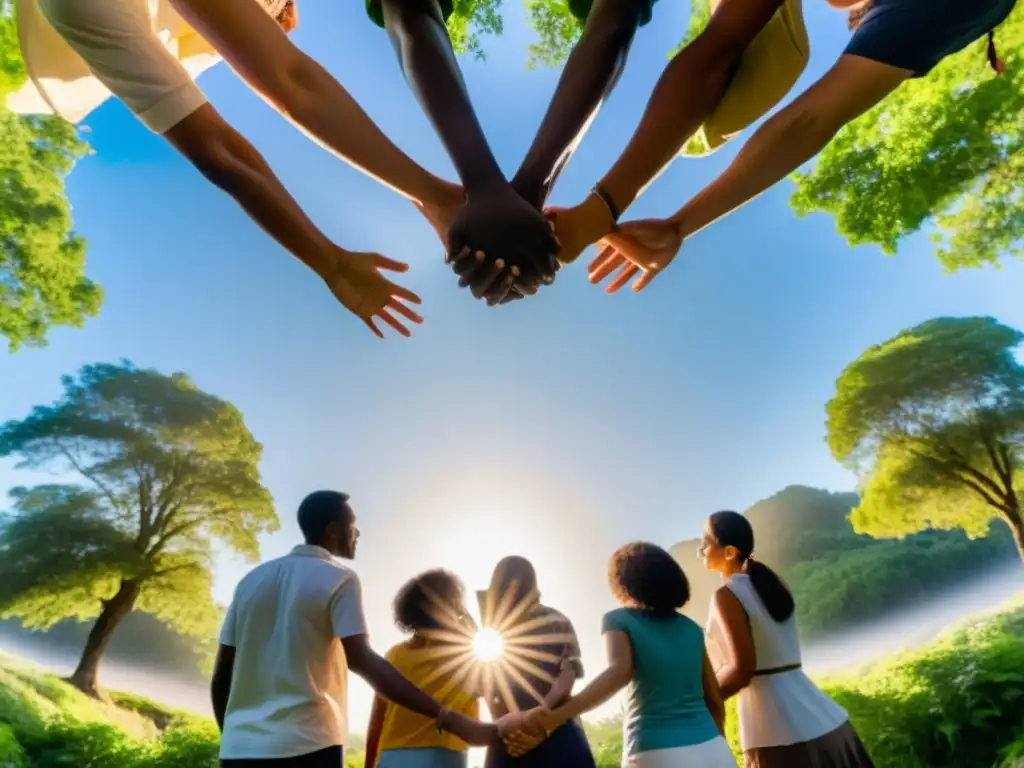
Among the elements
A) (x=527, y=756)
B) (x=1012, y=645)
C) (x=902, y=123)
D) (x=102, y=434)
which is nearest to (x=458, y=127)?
(x=527, y=756)

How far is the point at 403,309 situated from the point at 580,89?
601 millimetres

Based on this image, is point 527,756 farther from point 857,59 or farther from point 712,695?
point 857,59

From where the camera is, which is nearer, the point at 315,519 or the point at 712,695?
the point at 712,695

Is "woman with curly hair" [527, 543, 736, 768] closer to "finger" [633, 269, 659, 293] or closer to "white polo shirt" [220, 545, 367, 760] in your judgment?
"white polo shirt" [220, 545, 367, 760]

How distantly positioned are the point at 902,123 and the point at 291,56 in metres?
6.11

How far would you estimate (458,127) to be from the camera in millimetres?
1147

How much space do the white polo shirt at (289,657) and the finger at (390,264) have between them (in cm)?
137

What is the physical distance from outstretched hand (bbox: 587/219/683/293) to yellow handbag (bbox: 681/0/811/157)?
11.0 inches

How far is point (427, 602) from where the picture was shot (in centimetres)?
276

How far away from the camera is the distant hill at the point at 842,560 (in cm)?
979

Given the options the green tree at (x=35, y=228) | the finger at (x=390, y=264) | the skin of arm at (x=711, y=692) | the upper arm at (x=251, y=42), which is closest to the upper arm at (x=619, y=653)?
the skin of arm at (x=711, y=692)

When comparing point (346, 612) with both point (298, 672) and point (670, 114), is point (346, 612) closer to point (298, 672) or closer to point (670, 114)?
point (298, 672)

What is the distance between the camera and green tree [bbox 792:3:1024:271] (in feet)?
17.8

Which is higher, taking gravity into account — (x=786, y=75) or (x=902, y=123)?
(x=902, y=123)
